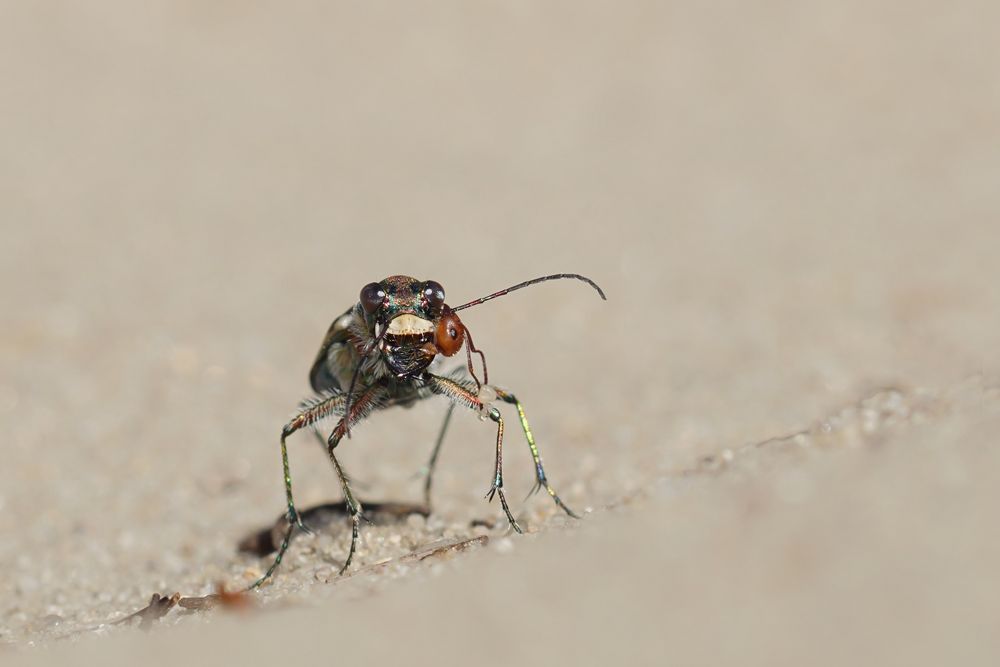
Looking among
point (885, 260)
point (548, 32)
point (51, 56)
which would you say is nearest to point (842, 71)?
point (548, 32)

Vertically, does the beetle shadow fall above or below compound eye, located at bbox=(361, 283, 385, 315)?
below

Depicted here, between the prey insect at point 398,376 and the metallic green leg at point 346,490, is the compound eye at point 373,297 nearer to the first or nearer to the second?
the prey insect at point 398,376

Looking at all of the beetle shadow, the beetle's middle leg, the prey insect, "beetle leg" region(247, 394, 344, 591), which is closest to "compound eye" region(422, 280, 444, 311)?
the prey insect

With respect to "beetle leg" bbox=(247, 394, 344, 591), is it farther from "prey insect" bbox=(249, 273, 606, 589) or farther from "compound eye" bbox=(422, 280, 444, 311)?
"compound eye" bbox=(422, 280, 444, 311)

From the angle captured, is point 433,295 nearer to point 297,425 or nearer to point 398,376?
point 398,376

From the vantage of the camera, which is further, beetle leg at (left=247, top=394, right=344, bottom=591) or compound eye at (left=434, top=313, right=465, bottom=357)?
beetle leg at (left=247, top=394, right=344, bottom=591)

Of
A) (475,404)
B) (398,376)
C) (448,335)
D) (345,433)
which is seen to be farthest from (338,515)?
(448,335)
